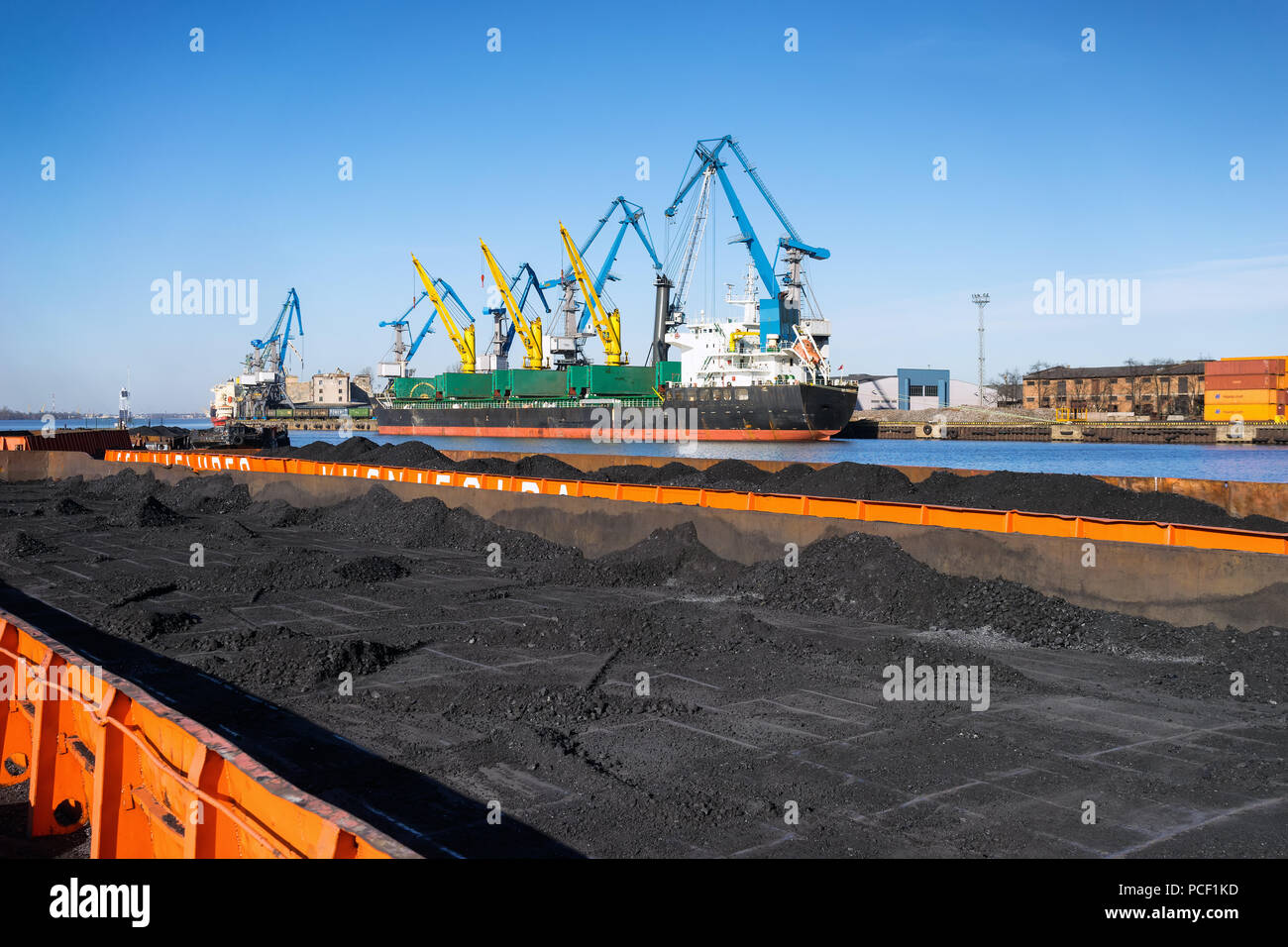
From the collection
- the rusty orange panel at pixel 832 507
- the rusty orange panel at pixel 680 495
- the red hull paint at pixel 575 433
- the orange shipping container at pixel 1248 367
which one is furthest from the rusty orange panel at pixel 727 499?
the orange shipping container at pixel 1248 367

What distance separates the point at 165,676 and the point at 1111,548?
350 inches

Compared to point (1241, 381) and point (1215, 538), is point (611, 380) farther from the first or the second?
point (1215, 538)

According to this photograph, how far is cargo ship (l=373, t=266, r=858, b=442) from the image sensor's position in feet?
216

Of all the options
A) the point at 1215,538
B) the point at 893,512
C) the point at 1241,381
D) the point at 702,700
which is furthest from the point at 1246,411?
the point at 702,700

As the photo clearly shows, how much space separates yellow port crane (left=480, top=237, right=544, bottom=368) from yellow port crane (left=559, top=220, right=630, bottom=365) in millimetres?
7939

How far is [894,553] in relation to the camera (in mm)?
11141

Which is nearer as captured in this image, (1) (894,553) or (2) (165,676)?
(2) (165,676)

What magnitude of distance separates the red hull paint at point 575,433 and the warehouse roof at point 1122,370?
133 feet

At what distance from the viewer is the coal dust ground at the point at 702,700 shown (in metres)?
5.01

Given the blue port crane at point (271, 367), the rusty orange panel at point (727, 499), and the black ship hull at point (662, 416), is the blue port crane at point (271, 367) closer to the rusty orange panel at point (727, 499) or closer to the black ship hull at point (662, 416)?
the black ship hull at point (662, 416)

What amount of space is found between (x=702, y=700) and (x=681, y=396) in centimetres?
Result: 6325

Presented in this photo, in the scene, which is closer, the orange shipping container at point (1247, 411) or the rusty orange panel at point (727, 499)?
the rusty orange panel at point (727, 499)

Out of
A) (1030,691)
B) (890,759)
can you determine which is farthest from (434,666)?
(1030,691)
